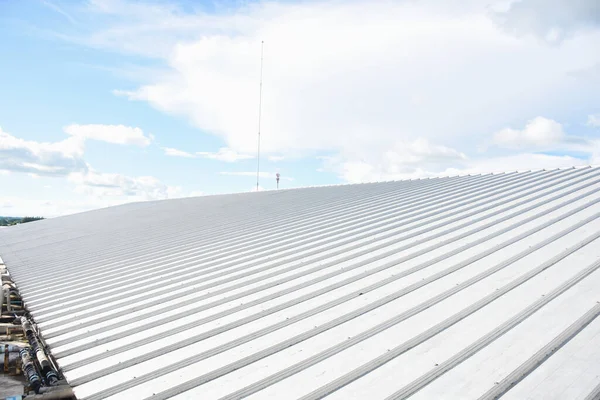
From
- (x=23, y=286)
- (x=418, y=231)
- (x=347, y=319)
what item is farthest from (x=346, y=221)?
(x=23, y=286)

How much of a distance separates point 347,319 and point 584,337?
85.5 inches

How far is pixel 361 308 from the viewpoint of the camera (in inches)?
199

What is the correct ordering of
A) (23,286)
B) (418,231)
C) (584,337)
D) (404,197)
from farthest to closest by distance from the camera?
(404,197) → (23,286) → (418,231) → (584,337)

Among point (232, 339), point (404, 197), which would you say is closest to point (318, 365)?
point (232, 339)

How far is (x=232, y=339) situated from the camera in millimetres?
4840

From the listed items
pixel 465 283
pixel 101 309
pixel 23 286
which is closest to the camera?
pixel 465 283

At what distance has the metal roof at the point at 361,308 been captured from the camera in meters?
3.67

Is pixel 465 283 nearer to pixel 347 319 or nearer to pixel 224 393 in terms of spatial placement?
pixel 347 319

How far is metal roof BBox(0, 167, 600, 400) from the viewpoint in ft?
12.0

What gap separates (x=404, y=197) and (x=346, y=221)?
2.66 metres

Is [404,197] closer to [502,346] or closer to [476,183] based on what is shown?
[476,183]

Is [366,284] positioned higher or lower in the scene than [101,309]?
higher

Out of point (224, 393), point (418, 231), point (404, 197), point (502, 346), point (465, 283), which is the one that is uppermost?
point (404, 197)

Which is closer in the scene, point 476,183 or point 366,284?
point 366,284
